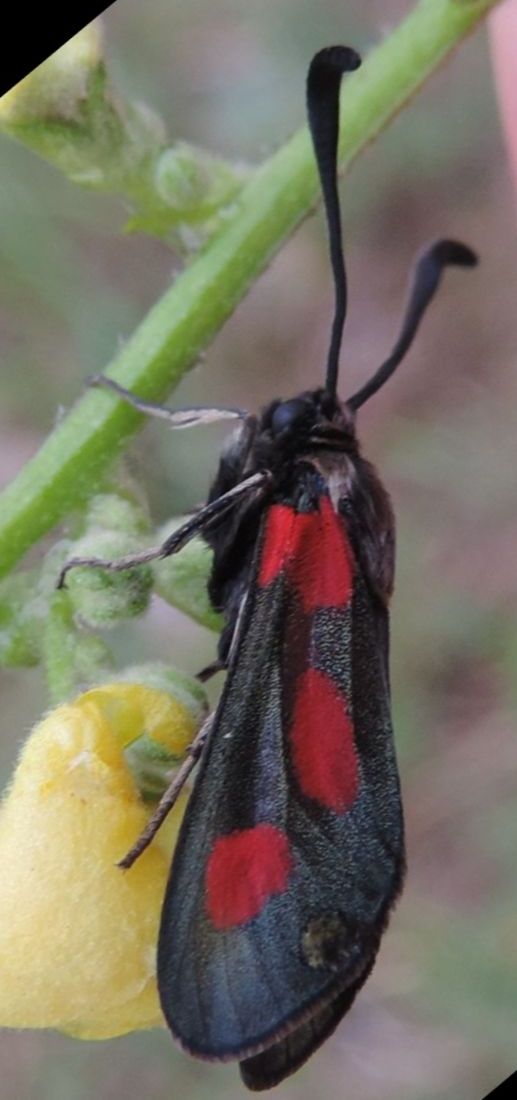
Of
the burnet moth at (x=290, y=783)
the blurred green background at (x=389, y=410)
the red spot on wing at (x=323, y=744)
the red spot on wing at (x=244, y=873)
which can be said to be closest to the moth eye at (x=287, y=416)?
the burnet moth at (x=290, y=783)

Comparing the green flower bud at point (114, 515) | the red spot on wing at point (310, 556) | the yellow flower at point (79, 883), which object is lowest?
the yellow flower at point (79, 883)

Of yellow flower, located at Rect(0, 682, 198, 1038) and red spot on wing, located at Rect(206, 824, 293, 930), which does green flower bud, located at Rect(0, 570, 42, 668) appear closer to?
yellow flower, located at Rect(0, 682, 198, 1038)

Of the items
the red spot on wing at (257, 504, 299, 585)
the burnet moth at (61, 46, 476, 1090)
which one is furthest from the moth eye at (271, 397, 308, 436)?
the red spot on wing at (257, 504, 299, 585)

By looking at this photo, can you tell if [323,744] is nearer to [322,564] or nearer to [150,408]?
[322,564]

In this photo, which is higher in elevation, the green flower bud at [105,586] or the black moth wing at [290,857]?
the green flower bud at [105,586]

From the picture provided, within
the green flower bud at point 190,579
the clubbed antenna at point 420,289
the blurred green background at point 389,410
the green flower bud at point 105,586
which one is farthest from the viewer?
the blurred green background at point 389,410

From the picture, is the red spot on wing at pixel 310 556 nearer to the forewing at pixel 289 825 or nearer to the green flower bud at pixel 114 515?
the forewing at pixel 289 825

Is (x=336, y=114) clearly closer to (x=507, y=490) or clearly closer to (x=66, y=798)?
(x=66, y=798)
